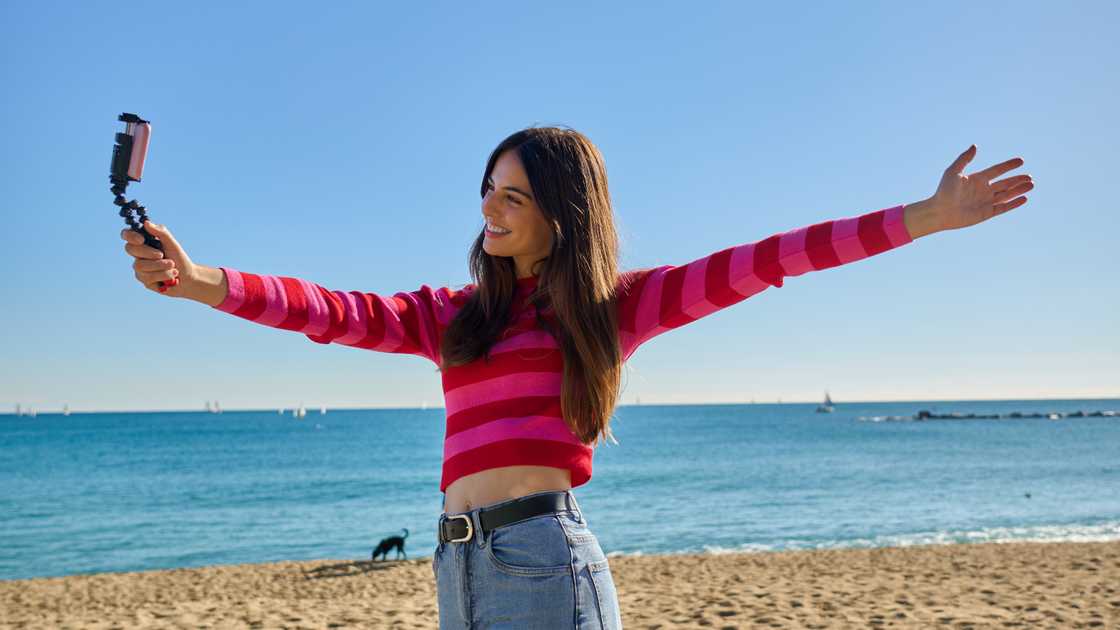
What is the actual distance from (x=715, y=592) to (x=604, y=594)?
30.6ft

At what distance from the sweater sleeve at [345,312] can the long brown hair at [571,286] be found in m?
0.13

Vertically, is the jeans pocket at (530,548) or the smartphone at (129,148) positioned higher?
the smartphone at (129,148)

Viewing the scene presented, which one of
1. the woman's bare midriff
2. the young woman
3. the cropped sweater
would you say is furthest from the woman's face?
the woman's bare midriff

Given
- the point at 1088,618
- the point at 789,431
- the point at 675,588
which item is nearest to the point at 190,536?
the point at 675,588

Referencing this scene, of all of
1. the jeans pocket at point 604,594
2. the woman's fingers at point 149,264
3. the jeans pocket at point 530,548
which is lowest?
the jeans pocket at point 604,594

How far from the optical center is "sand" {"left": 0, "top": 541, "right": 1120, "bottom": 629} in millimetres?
8938

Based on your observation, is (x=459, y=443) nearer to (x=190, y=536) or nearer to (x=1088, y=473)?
(x=190, y=536)

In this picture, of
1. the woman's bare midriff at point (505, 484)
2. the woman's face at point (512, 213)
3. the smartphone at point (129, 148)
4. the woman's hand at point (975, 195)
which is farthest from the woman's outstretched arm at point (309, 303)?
the woman's hand at point (975, 195)

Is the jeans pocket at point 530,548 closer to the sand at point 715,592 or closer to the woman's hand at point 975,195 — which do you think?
the woman's hand at point 975,195

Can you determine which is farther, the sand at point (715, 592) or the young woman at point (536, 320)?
the sand at point (715, 592)

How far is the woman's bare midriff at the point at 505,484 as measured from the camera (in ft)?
6.13

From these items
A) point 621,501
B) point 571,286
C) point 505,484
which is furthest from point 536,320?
point 621,501

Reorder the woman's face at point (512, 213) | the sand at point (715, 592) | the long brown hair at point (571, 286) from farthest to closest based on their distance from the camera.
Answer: the sand at point (715, 592) → the woman's face at point (512, 213) → the long brown hair at point (571, 286)

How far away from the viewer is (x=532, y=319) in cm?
208
